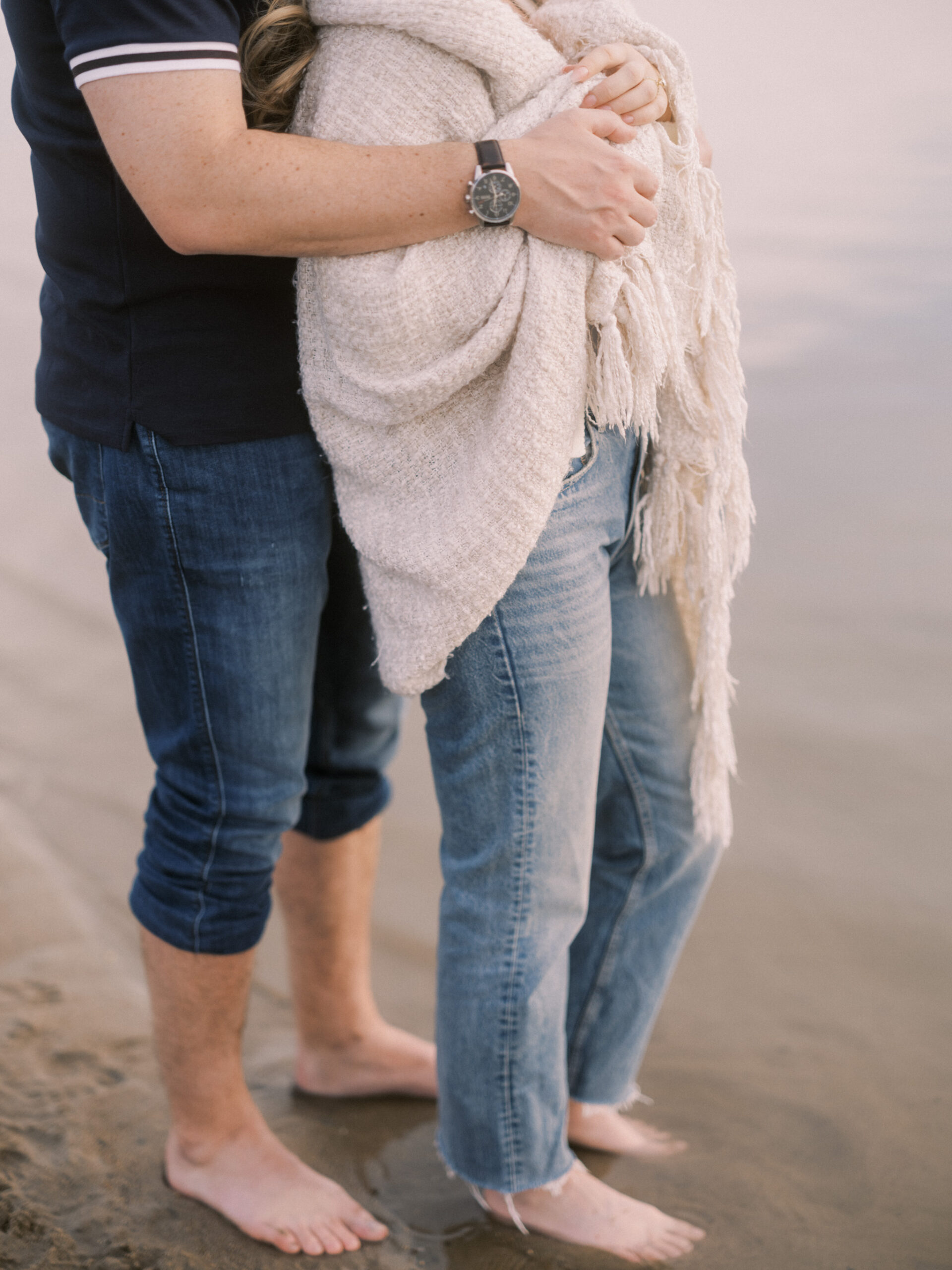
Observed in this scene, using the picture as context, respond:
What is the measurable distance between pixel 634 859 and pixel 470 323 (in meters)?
0.65

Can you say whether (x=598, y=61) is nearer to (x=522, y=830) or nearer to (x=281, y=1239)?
(x=522, y=830)

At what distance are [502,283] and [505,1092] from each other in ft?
2.59

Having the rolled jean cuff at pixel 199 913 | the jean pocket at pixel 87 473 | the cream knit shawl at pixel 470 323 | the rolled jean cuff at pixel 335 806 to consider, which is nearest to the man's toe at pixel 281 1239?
the rolled jean cuff at pixel 199 913

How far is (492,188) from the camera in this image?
83cm

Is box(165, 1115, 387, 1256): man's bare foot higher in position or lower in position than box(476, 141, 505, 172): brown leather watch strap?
lower

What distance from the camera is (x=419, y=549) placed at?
0.90 metres

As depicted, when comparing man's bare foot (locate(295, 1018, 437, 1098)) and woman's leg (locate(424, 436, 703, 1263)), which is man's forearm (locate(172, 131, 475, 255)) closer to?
woman's leg (locate(424, 436, 703, 1263))

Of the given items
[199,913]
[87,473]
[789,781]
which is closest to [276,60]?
[87,473]

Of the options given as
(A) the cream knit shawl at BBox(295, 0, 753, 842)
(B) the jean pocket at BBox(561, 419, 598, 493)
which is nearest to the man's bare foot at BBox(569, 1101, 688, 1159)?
(A) the cream knit shawl at BBox(295, 0, 753, 842)

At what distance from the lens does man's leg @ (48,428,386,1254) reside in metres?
0.96

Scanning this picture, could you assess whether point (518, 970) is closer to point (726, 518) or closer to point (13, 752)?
point (726, 518)

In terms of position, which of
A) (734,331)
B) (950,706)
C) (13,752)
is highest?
(734,331)

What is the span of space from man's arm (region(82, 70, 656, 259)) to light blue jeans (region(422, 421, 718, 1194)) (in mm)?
214

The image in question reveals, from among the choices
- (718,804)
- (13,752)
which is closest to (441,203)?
(718,804)
